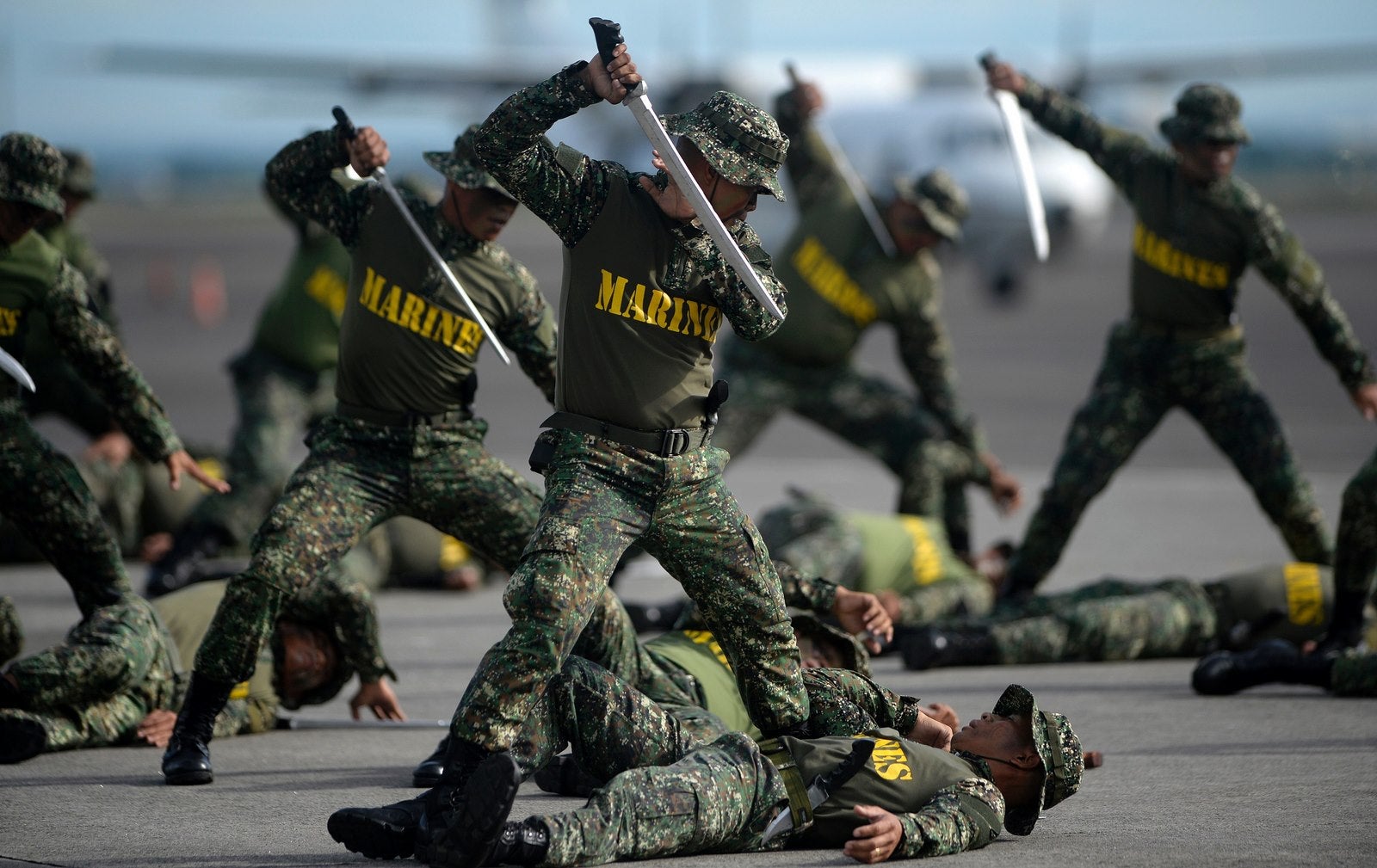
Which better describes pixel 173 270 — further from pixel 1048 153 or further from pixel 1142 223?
pixel 1142 223

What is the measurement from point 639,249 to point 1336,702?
3676 millimetres

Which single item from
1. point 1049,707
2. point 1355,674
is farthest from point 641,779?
point 1355,674

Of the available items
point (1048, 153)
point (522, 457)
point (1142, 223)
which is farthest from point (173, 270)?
point (1142, 223)

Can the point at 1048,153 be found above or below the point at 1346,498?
above

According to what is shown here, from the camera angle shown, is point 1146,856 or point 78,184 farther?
point 78,184

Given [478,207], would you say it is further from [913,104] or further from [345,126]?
[913,104]

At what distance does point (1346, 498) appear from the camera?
695cm

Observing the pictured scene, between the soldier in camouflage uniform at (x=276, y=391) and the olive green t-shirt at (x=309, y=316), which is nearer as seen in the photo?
the soldier in camouflage uniform at (x=276, y=391)

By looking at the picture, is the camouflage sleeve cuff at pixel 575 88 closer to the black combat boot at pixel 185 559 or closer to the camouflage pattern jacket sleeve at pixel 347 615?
the camouflage pattern jacket sleeve at pixel 347 615

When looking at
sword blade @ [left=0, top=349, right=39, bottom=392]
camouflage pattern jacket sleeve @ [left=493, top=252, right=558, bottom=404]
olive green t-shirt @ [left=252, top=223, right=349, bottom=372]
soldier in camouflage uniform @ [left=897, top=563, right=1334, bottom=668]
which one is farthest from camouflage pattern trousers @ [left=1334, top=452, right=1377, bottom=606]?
olive green t-shirt @ [left=252, top=223, right=349, bottom=372]

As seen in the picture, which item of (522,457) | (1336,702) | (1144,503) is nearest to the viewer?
(1336,702)

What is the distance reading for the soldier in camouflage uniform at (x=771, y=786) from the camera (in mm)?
4348

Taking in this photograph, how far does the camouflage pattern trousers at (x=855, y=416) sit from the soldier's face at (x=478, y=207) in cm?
342

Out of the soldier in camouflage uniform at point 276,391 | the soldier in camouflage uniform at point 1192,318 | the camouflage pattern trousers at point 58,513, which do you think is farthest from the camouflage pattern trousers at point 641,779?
the soldier in camouflage uniform at point 276,391
